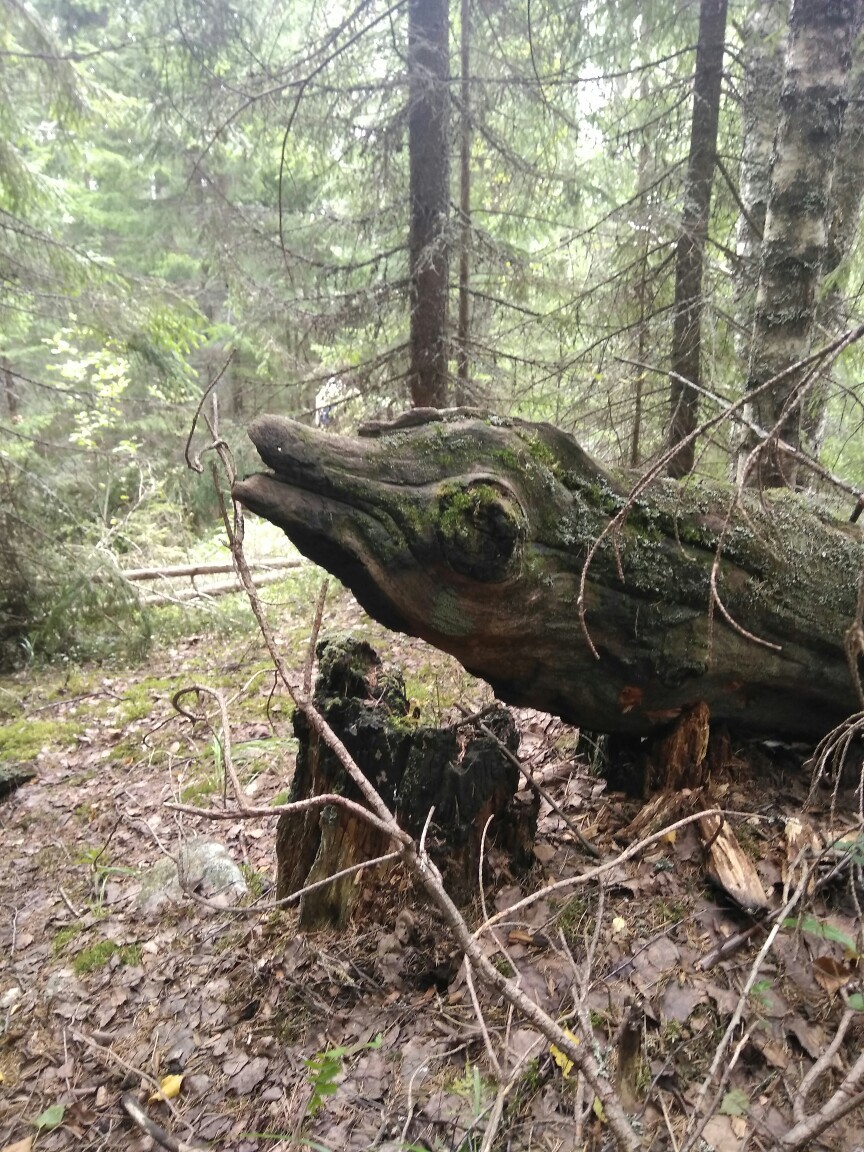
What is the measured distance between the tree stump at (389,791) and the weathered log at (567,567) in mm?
414

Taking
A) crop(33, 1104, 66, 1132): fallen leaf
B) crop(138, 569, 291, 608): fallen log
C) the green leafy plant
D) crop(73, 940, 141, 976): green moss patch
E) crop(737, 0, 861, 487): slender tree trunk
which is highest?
crop(737, 0, 861, 487): slender tree trunk

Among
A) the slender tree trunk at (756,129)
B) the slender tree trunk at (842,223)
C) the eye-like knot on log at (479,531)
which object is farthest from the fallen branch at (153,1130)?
the slender tree trunk at (756,129)

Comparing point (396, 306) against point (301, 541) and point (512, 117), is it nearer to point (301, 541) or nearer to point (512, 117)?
point (512, 117)

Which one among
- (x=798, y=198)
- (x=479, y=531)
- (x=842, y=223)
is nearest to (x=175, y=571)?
(x=479, y=531)

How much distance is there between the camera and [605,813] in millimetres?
3410

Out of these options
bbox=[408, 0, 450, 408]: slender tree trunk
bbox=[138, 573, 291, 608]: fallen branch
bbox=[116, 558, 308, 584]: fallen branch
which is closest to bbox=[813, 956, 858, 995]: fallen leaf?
bbox=[408, 0, 450, 408]: slender tree trunk

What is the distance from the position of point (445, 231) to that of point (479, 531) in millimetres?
5116

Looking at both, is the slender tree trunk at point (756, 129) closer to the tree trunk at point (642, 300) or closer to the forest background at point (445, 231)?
the forest background at point (445, 231)

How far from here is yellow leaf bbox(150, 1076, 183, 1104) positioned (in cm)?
244

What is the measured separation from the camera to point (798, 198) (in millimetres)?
4445

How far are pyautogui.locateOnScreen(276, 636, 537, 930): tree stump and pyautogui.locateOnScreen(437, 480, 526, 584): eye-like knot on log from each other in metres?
0.87

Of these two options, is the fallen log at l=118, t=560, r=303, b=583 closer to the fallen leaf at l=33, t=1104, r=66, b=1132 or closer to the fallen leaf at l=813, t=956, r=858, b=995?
the fallen leaf at l=33, t=1104, r=66, b=1132

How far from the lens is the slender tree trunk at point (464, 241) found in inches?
261

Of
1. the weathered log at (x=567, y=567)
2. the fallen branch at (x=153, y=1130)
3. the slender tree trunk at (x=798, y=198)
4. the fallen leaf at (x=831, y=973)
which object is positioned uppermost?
the slender tree trunk at (x=798, y=198)
